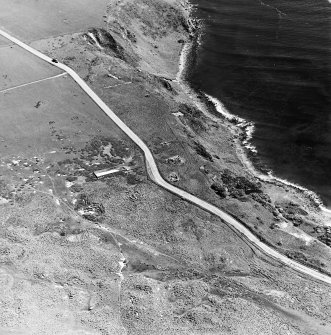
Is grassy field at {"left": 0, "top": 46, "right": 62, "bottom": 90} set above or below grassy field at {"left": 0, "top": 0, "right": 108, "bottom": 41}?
below

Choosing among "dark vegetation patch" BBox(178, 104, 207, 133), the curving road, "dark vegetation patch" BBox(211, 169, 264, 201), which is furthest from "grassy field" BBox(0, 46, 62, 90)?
"dark vegetation patch" BBox(211, 169, 264, 201)

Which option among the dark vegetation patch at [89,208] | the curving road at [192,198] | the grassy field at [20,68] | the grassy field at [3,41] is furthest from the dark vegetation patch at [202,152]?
the grassy field at [3,41]

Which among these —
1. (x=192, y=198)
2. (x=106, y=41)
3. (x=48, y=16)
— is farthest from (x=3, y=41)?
(x=192, y=198)

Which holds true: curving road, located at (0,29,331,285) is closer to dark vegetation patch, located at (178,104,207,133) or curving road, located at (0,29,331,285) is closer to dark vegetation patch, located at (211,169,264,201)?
dark vegetation patch, located at (211,169,264,201)

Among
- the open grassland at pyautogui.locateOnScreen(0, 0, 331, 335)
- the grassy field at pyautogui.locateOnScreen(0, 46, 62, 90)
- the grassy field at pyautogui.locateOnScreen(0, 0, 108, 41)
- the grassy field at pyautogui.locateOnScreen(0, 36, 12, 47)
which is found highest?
the grassy field at pyautogui.locateOnScreen(0, 0, 108, 41)

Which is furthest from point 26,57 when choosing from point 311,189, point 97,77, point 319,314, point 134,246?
point 319,314

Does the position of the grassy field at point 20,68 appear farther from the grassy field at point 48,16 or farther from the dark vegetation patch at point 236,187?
the dark vegetation patch at point 236,187

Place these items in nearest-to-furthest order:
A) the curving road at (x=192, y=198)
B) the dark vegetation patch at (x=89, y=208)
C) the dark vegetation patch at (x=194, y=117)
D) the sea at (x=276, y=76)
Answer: the curving road at (x=192, y=198), the dark vegetation patch at (x=89, y=208), the sea at (x=276, y=76), the dark vegetation patch at (x=194, y=117)
